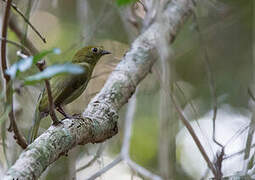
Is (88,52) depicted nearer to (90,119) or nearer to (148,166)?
(90,119)

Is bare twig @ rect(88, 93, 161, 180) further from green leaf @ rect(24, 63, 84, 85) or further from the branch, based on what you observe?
green leaf @ rect(24, 63, 84, 85)

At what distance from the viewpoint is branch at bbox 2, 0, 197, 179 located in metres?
1.88

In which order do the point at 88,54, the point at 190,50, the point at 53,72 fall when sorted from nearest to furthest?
1. the point at 53,72
2. the point at 88,54
3. the point at 190,50

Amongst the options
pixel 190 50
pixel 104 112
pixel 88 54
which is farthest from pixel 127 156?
pixel 190 50

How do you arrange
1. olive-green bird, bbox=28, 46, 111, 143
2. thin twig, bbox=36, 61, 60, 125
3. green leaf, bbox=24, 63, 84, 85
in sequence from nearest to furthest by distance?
green leaf, bbox=24, 63, 84, 85 < thin twig, bbox=36, 61, 60, 125 < olive-green bird, bbox=28, 46, 111, 143

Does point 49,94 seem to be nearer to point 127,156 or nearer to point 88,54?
point 127,156

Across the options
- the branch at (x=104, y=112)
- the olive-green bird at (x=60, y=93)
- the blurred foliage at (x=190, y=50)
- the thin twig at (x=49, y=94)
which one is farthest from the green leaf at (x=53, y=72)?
the blurred foliage at (x=190, y=50)

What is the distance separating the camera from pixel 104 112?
2906 millimetres

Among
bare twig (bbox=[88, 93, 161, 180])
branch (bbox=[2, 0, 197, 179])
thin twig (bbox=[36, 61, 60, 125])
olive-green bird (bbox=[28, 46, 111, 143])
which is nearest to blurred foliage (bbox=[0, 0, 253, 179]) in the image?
branch (bbox=[2, 0, 197, 179])

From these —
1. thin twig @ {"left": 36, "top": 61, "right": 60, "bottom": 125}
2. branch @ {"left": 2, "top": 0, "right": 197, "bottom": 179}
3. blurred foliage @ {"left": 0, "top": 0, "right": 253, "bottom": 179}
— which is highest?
thin twig @ {"left": 36, "top": 61, "right": 60, "bottom": 125}

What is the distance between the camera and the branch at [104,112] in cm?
188

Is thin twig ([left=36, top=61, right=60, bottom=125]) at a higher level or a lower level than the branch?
higher

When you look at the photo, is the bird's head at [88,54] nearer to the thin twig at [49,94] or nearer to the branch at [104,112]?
the branch at [104,112]

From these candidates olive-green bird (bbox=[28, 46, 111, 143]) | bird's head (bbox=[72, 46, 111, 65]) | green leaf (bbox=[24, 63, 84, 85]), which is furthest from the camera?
bird's head (bbox=[72, 46, 111, 65])
